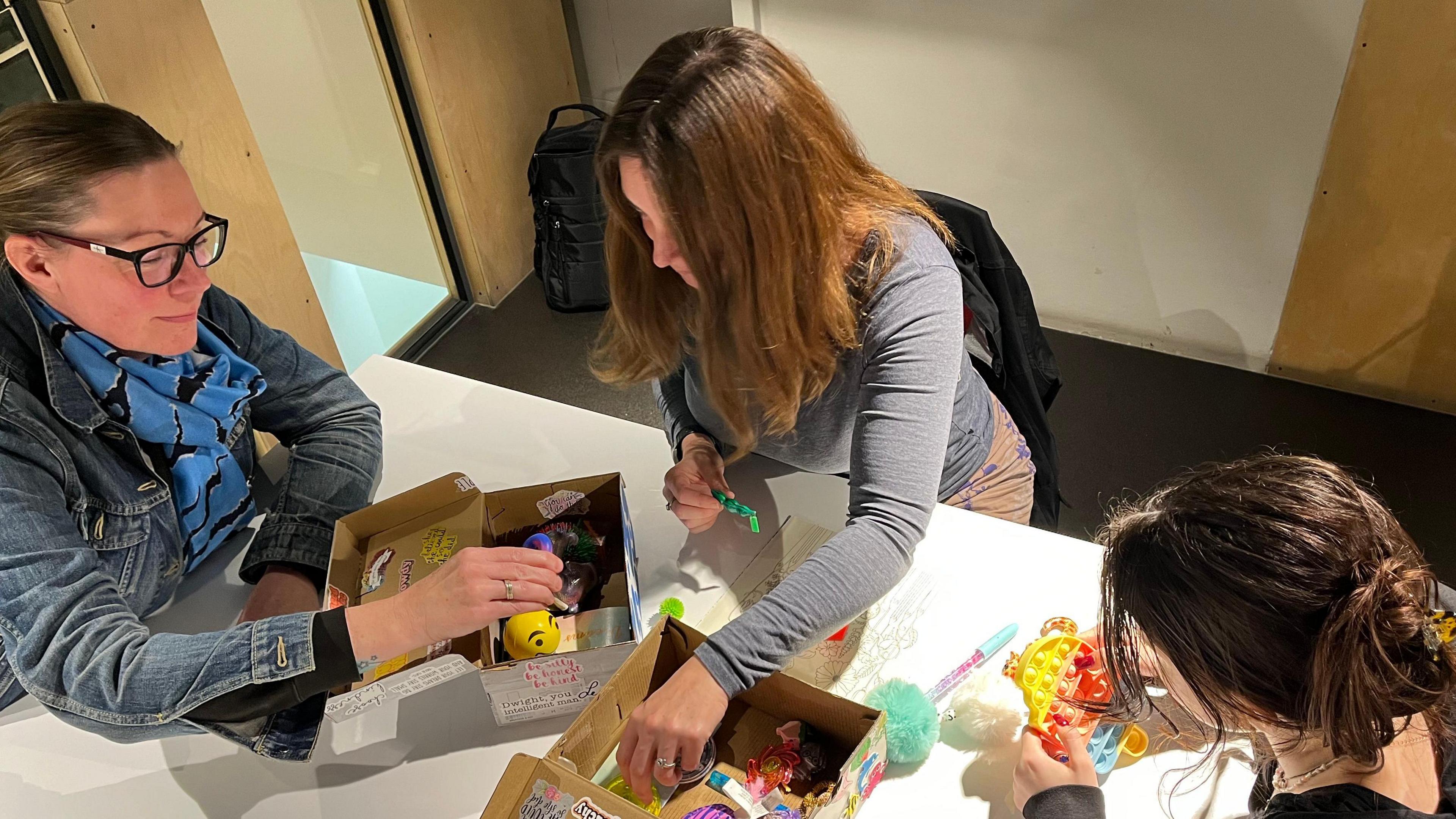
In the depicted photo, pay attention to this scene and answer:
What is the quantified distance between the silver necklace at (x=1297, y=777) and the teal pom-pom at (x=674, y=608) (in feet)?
2.27

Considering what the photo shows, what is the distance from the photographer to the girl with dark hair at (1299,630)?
34.3 inches

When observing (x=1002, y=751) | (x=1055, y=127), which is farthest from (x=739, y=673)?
(x=1055, y=127)

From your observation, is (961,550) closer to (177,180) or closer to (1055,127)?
(177,180)

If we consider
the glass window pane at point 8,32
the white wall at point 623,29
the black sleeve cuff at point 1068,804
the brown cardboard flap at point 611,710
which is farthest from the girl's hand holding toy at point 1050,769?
the white wall at point 623,29

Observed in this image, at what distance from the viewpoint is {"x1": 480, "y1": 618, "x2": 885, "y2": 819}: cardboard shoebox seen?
1003 mm

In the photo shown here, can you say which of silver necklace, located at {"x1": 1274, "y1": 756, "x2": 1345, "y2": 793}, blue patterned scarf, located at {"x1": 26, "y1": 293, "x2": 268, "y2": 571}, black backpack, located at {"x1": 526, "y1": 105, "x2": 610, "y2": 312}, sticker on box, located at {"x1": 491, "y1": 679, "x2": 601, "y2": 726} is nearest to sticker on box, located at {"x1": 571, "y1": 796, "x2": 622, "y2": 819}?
sticker on box, located at {"x1": 491, "y1": 679, "x2": 601, "y2": 726}

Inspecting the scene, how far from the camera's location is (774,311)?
1.28 m

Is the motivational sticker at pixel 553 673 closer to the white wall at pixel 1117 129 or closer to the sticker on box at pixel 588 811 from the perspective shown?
the sticker on box at pixel 588 811

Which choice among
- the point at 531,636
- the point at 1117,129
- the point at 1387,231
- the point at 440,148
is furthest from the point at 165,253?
the point at 1387,231

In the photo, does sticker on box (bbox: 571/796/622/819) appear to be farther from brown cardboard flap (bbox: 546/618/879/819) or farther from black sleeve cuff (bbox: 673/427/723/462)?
Result: black sleeve cuff (bbox: 673/427/723/462)

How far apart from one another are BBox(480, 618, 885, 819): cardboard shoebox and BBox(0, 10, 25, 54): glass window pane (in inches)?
73.0

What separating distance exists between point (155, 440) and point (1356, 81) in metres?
2.55

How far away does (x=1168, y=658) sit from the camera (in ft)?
3.21

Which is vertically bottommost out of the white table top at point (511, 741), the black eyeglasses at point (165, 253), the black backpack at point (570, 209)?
the black backpack at point (570, 209)
